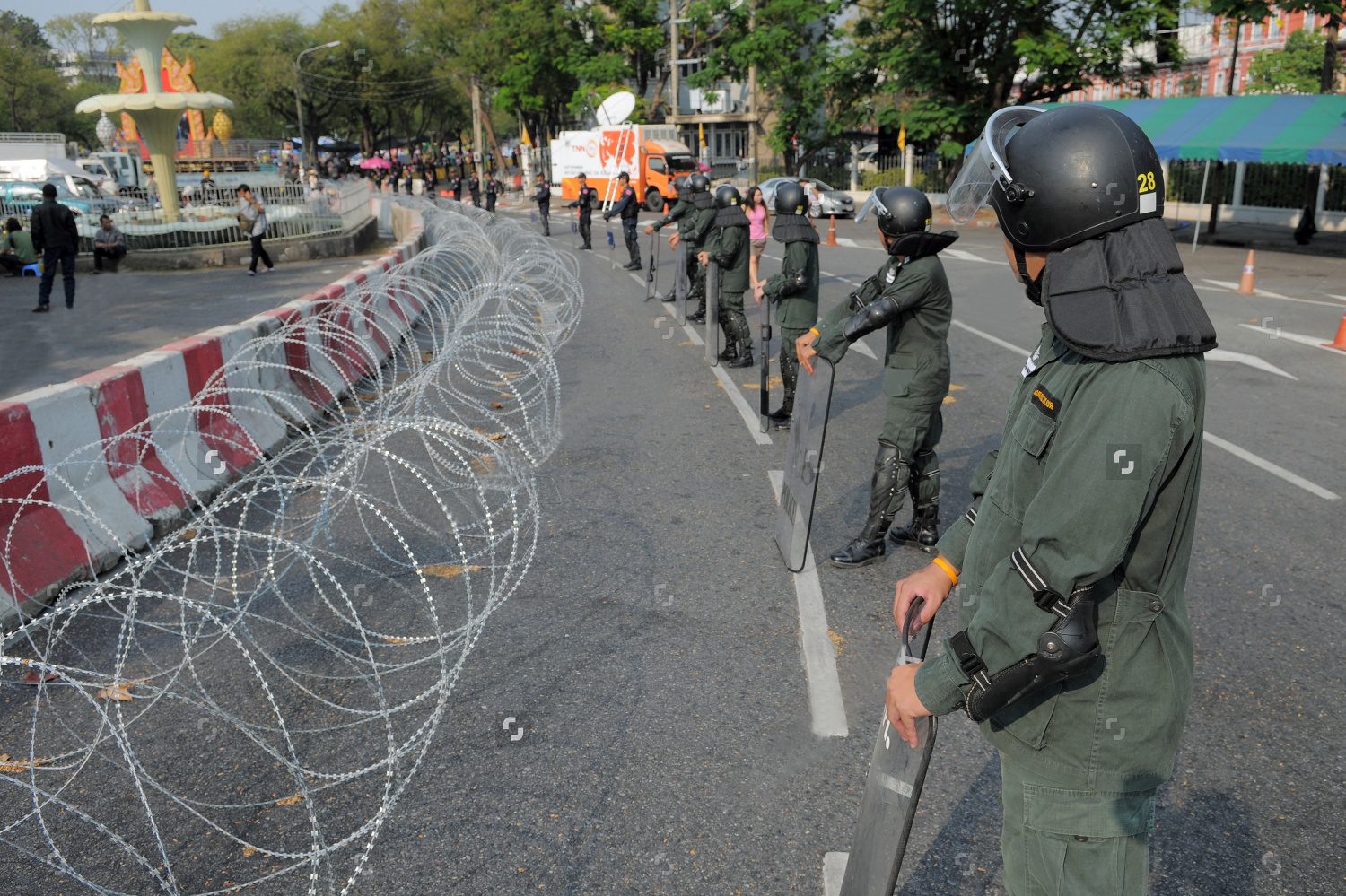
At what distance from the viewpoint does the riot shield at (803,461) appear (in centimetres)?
498

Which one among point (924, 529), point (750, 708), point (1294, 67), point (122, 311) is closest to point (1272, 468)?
point (924, 529)

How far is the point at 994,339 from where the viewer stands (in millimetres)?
12547

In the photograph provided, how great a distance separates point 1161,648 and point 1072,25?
121 ft

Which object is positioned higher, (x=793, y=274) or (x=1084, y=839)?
(x=793, y=274)

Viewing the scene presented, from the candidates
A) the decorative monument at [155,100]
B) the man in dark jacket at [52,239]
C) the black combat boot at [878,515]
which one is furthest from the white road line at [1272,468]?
the decorative monument at [155,100]

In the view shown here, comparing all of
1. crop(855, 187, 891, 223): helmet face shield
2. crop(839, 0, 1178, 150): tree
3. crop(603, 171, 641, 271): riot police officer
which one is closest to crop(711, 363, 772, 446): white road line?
crop(855, 187, 891, 223): helmet face shield

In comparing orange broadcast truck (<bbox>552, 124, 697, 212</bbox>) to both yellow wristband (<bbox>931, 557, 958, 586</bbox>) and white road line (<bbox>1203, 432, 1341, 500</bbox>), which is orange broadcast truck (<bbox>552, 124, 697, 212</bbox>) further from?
yellow wristband (<bbox>931, 557, 958, 586</bbox>)

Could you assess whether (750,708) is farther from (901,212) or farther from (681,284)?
(681,284)

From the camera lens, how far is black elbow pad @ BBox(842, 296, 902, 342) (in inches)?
197

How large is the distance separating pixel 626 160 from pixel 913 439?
3661cm

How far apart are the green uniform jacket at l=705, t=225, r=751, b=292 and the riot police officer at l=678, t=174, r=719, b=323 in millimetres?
1626

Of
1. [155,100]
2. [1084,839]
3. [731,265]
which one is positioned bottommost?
[1084,839]

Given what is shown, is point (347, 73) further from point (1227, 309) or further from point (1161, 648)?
point (1161, 648)

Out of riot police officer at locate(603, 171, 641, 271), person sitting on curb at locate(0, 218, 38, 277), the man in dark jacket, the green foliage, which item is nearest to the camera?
the man in dark jacket
